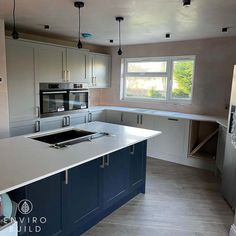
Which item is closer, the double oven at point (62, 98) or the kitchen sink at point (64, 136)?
the kitchen sink at point (64, 136)

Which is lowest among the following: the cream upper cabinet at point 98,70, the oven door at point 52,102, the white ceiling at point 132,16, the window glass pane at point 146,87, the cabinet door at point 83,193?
the cabinet door at point 83,193

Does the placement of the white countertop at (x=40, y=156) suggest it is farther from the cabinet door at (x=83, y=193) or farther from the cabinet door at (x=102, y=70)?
the cabinet door at (x=102, y=70)

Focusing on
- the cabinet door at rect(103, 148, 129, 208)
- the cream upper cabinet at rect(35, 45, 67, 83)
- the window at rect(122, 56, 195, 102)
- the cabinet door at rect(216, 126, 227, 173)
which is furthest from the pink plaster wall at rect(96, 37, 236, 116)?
the cabinet door at rect(103, 148, 129, 208)

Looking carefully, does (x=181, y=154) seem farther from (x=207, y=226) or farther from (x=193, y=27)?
(x=193, y=27)

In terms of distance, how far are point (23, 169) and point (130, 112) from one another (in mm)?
3199

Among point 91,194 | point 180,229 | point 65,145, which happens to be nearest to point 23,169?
point 65,145

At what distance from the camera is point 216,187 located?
10.9 ft

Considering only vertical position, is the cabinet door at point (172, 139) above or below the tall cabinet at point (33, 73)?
below

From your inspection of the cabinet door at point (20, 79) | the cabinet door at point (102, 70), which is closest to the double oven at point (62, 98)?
the cabinet door at point (20, 79)

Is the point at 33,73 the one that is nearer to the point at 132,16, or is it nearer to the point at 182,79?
the point at 132,16

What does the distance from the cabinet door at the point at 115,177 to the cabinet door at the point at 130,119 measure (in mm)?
1966

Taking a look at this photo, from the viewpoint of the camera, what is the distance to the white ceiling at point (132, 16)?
233cm

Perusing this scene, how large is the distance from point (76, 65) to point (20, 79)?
3.99 feet

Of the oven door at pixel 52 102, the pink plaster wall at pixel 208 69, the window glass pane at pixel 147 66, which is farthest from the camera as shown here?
the window glass pane at pixel 147 66
